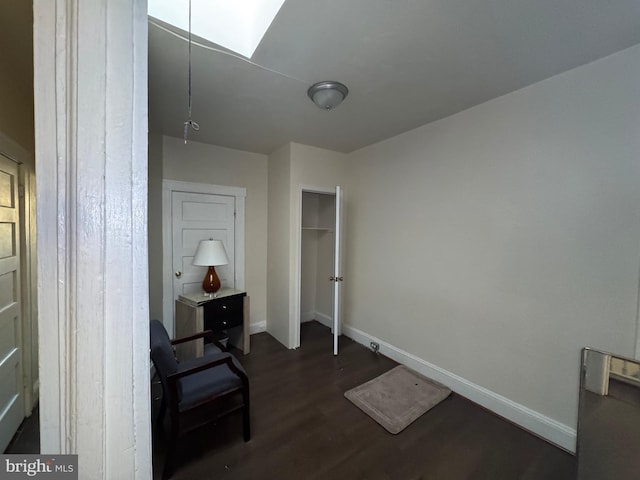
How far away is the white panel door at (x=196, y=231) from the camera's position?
2855 millimetres

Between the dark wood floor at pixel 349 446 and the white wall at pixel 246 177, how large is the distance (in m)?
1.40

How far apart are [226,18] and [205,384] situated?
2259mm

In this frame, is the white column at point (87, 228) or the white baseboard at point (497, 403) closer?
the white column at point (87, 228)

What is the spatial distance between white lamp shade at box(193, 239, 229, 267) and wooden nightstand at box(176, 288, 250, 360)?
1.23 ft

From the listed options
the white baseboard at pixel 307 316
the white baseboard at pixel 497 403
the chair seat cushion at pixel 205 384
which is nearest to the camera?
the chair seat cushion at pixel 205 384

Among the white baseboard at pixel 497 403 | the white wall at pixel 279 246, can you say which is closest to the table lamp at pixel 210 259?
the white wall at pixel 279 246

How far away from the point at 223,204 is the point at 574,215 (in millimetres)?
3246

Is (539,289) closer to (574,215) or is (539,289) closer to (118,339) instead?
(574,215)

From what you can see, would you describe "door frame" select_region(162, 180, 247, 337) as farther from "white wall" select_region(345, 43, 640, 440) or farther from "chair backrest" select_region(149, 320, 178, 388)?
"white wall" select_region(345, 43, 640, 440)

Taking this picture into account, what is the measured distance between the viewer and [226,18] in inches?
56.1

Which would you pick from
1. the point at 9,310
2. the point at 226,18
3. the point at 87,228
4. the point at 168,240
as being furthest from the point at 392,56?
the point at 9,310

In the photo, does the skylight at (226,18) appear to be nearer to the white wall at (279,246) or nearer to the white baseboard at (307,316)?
the white wall at (279,246)

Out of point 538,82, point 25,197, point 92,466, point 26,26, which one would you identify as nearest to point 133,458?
point 92,466

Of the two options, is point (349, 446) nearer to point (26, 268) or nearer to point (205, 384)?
point (205, 384)
